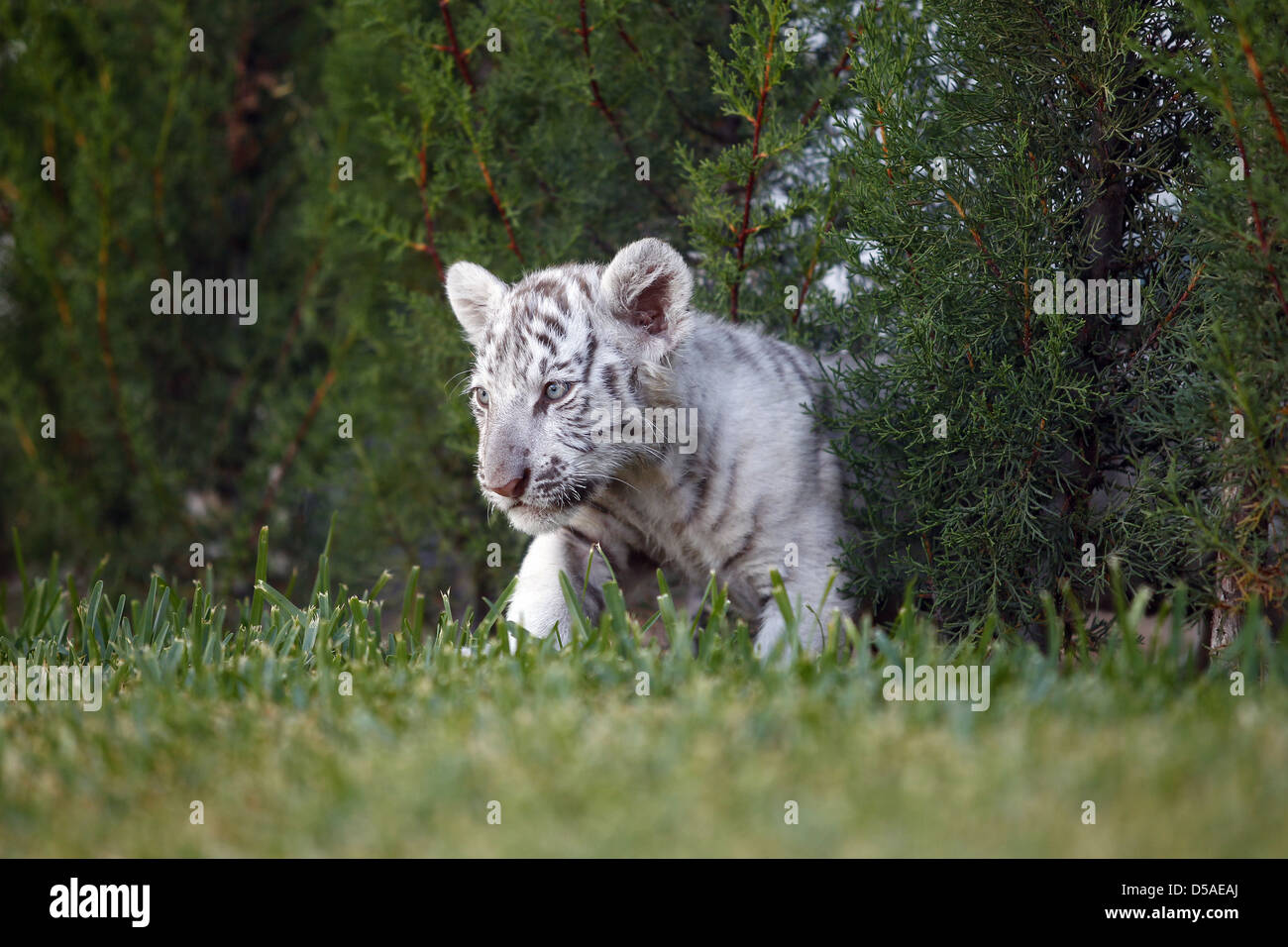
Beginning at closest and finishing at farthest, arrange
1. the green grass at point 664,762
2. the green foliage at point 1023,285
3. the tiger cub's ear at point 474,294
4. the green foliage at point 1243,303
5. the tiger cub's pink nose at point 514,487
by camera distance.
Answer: the green grass at point 664,762 → the green foliage at point 1243,303 → the green foliage at point 1023,285 → the tiger cub's pink nose at point 514,487 → the tiger cub's ear at point 474,294

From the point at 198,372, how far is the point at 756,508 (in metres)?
3.81

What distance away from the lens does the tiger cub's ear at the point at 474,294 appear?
3.58m

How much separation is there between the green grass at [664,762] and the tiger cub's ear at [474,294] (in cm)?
136

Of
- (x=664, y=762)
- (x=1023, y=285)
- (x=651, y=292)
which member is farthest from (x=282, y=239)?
(x=664, y=762)

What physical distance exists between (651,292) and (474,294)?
0.63 m
